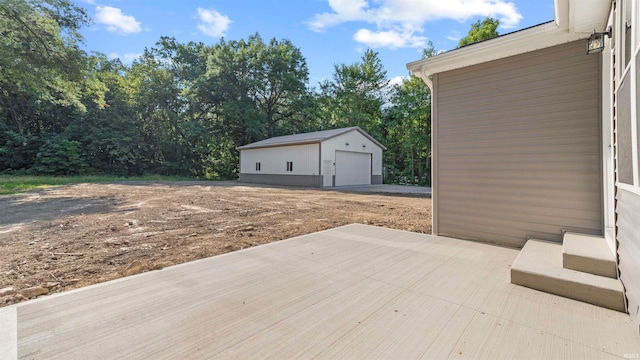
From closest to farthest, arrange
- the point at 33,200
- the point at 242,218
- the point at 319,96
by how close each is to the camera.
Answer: the point at 242,218 < the point at 33,200 < the point at 319,96

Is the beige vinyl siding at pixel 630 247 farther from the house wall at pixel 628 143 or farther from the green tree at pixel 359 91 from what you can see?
the green tree at pixel 359 91

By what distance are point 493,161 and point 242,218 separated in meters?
4.81

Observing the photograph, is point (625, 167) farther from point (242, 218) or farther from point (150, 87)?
point (150, 87)

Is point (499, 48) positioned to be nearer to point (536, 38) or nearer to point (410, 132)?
point (536, 38)

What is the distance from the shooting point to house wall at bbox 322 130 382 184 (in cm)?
1527

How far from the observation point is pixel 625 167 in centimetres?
195

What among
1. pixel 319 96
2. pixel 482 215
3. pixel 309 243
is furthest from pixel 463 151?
pixel 319 96

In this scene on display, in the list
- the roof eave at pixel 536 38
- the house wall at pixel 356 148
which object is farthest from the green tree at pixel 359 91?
the roof eave at pixel 536 38

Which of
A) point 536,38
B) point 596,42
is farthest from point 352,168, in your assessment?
point 596,42

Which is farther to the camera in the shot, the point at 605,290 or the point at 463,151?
the point at 463,151

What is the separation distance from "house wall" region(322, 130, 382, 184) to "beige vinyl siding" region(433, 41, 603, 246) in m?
11.1

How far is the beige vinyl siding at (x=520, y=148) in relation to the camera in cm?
307

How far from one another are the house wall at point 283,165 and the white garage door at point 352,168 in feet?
5.09

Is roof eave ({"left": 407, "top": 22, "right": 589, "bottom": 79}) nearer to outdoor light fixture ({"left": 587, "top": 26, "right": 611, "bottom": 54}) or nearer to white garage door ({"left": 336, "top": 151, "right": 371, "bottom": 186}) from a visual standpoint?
outdoor light fixture ({"left": 587, "top": 26, "right": 611, "bottom": 54})
